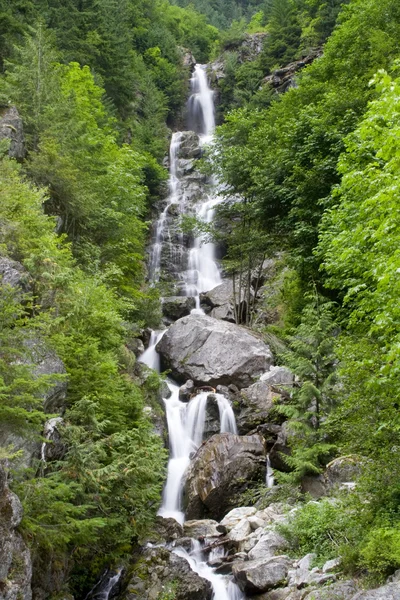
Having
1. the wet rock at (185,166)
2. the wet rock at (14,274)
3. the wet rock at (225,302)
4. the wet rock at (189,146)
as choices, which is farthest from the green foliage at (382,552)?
the wet rock at (189,146)

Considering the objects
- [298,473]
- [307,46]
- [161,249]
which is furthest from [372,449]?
[307,46]

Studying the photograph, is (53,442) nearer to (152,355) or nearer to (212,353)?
(212,353)

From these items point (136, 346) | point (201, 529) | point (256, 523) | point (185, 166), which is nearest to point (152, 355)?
point (136, 346)

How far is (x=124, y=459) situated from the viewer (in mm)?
8469

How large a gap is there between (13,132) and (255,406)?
11423 mm

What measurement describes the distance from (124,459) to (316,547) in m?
3.81

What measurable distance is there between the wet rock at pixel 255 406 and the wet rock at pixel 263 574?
5630mm

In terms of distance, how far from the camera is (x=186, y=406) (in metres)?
16.3

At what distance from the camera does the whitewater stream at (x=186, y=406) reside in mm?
10711

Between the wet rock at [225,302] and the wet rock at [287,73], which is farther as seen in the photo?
the wet rock at [287,73]

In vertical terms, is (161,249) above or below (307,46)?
below

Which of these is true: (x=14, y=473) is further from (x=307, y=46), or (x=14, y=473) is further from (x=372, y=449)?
(x=307, y=46)

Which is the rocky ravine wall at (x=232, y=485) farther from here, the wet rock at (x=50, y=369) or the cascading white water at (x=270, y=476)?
the wet rock at (x=50, y=369)

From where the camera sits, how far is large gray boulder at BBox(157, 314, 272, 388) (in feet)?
56.0
